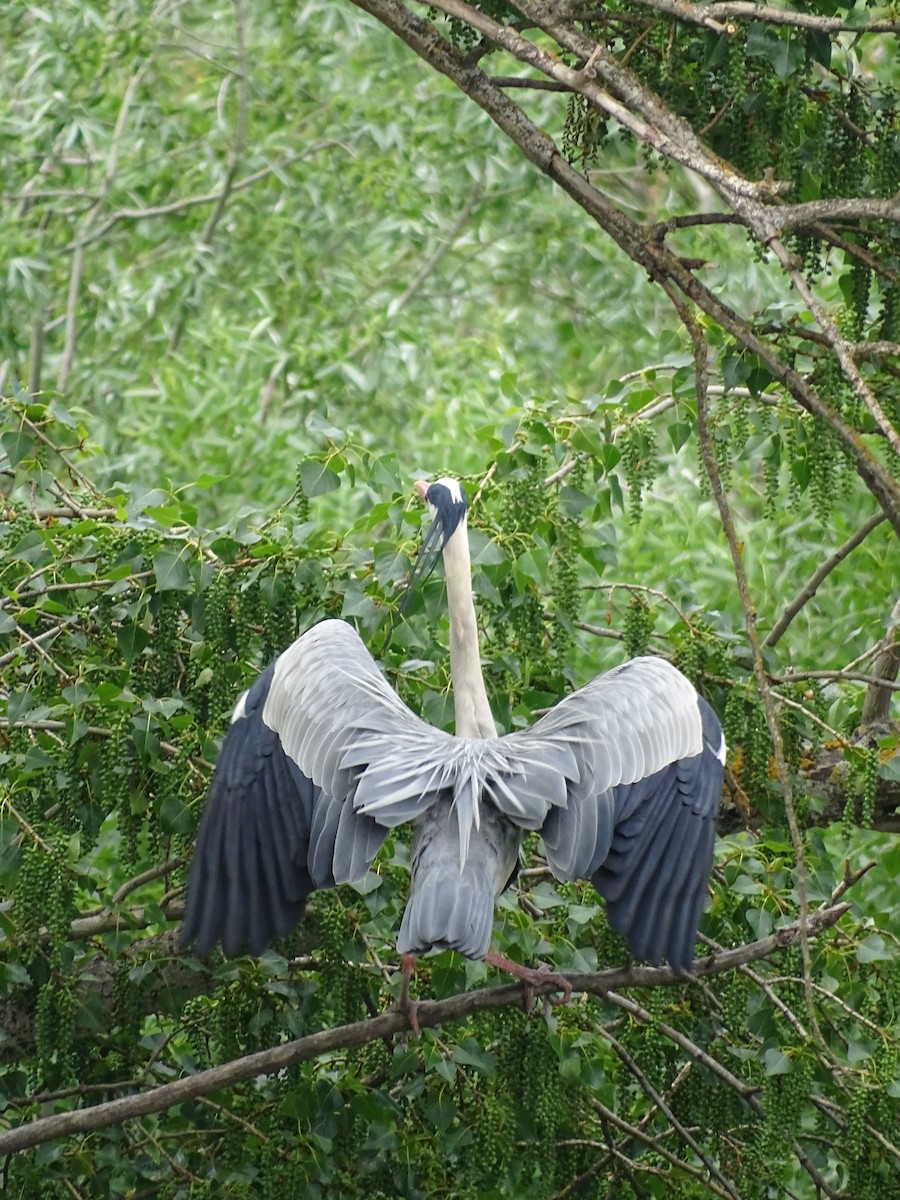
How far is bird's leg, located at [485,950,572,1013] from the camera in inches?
122

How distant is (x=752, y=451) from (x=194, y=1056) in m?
1.81

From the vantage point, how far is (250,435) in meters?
6.15

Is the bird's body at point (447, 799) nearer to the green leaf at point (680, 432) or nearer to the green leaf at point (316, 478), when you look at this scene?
the green leaf at point (316, 478)

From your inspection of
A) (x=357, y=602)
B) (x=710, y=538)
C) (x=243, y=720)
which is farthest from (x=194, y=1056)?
(x=710, y=538)

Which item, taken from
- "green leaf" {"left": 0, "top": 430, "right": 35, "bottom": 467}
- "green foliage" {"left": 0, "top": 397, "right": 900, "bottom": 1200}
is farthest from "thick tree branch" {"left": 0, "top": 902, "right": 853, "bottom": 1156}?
"green leaf" {"left": 0, "top": 430, "right": 35, "bottom": 467}

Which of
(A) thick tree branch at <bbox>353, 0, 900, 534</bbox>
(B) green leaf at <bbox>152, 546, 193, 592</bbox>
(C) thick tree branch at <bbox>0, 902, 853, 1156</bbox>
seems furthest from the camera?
(B) green leaf at <bbox>152, 546, 193, 592</bbox>

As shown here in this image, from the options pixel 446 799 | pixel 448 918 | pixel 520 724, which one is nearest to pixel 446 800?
pixel 446 799

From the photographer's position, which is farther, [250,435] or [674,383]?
[250,435]

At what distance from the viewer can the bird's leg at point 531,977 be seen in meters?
3.10

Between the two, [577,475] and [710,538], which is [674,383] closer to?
[577,475]

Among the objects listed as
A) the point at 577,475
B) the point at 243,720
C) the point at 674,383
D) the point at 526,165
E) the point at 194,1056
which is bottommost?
the point at 194,1056

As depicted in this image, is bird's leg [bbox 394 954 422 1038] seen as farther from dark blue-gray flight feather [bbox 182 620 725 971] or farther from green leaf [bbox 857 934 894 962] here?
green leaf [bbox 857 934 894 962]

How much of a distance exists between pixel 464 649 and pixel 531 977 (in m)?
0.73

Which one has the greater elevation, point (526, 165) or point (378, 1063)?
point (526, 165)
